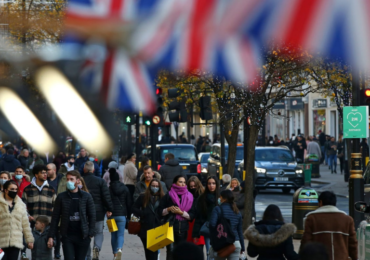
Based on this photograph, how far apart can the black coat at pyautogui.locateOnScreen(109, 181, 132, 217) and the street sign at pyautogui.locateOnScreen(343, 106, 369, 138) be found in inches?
151

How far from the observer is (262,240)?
19.4ft

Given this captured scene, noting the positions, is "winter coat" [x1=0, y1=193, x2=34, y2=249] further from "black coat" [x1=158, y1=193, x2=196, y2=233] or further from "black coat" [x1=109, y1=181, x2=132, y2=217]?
"black coat" [x1=109, y1=181, x2=132, y2=217]

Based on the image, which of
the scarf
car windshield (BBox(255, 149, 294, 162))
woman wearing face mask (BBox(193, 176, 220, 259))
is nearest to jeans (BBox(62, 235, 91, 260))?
the scarf

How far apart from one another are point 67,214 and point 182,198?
69.1 inches

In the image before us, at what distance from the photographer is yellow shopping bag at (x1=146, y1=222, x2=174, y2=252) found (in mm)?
9266

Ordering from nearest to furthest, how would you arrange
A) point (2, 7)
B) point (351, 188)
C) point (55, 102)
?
point (2, 7) → point (55, 102) → point (351, 188)

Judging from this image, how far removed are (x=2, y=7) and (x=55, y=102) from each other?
4.65ft

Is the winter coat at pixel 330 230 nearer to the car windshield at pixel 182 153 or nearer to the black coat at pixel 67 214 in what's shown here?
the black coat at pixel 67 214

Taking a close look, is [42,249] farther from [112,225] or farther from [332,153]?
[332,153]

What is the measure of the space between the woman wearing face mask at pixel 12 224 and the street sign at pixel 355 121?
587cm

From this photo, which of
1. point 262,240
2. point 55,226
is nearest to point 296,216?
point 55,226

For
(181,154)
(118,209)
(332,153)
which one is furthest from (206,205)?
(332,153)

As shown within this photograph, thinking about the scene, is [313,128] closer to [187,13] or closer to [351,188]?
[351,188]

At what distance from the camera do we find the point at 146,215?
33.1ft
